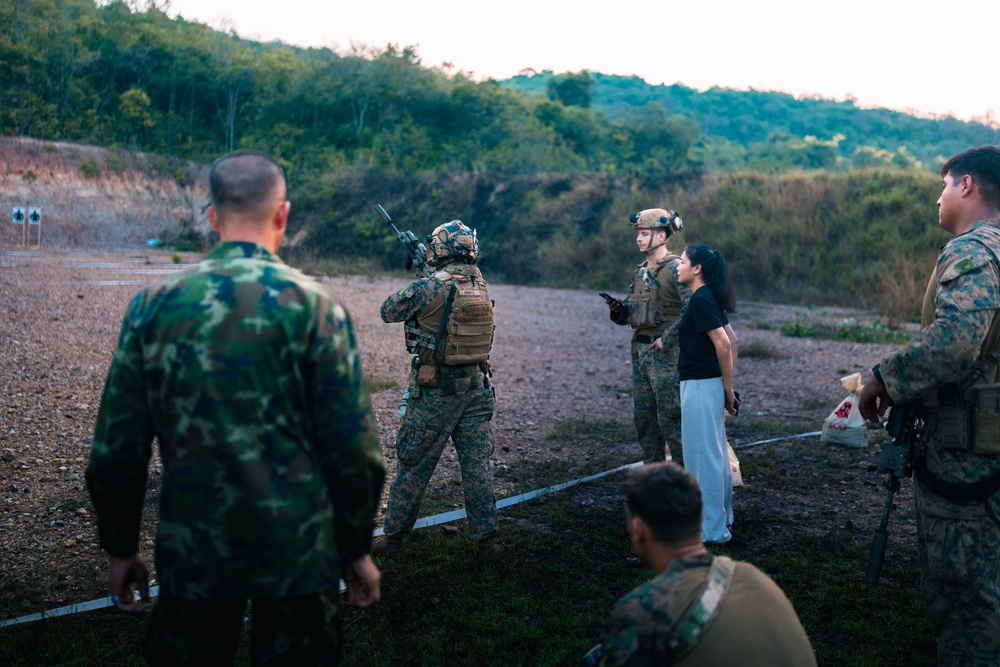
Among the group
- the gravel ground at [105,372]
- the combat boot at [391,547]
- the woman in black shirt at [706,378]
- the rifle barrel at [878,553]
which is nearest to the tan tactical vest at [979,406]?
the rifle barrel at [878,553]

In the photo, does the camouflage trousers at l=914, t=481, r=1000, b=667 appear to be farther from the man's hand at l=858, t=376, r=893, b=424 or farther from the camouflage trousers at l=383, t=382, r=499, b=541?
the camouflage trousers at l=383, t=382, r=499, b=541

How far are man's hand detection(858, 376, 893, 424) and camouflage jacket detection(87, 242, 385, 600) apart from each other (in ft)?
7.23

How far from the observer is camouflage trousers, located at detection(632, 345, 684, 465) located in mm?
5547

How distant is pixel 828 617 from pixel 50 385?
25.5 ft

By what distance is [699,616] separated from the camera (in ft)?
6.78

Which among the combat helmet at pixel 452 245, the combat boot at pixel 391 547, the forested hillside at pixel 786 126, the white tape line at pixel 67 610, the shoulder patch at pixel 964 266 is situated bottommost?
the white tape line at pixel 67 610

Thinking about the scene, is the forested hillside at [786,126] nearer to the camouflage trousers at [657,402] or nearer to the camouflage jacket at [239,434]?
the camouflage trousers at [657,402]

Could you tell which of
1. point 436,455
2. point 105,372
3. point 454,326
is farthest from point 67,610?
point 105,372

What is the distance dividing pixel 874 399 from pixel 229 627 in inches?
105

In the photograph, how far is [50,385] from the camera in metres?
8.55

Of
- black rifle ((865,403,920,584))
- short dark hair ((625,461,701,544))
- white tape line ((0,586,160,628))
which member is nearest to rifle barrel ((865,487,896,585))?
black rifle ((865,403,920,584))

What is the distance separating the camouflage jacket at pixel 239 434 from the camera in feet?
7.12

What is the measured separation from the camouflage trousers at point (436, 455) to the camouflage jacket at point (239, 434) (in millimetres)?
2447

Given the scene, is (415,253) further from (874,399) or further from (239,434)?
(239,434)
